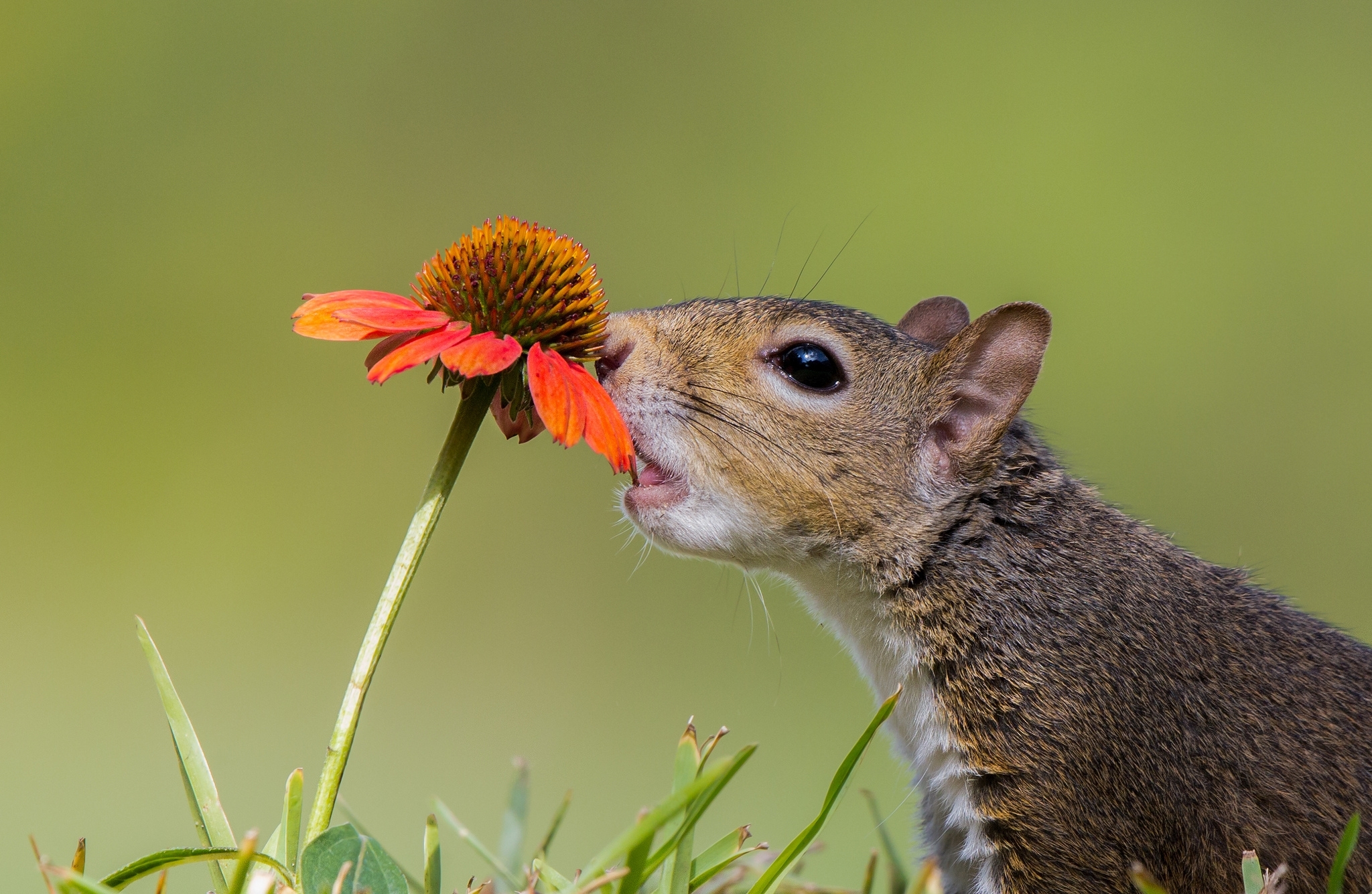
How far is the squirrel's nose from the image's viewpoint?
4.75 feet

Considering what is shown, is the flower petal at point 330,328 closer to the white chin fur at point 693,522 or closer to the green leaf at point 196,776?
the green leaf at point 196,776

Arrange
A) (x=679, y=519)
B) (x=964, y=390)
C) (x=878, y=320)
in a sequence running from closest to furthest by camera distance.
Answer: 1. (x=679, y=519)
2. (x=964, y=390)
3. (x=878, y=320)

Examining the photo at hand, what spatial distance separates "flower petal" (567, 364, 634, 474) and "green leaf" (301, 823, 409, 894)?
345mm

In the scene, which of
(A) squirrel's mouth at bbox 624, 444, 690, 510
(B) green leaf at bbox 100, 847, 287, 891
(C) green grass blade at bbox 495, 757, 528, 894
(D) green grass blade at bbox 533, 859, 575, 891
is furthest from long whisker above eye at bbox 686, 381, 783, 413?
(B) green leaf at bbox 100, 847, 287, 891

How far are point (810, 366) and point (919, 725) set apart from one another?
46cm

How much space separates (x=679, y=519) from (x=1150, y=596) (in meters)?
0.57

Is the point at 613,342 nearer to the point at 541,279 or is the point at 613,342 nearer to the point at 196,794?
the point at 541,279

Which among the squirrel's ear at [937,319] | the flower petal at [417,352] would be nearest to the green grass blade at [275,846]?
the flower petal at [417,352]

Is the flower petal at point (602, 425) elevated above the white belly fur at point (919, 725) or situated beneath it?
elevated above

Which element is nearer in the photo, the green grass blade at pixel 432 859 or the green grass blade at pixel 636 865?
the green grass blade at pixel 636 865

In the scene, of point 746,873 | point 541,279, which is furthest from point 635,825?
point 541,279

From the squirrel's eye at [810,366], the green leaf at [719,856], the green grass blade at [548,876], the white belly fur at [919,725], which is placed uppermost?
the squirrel's eye at [810,366]

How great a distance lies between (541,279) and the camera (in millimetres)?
1079

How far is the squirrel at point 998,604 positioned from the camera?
4.23ft
